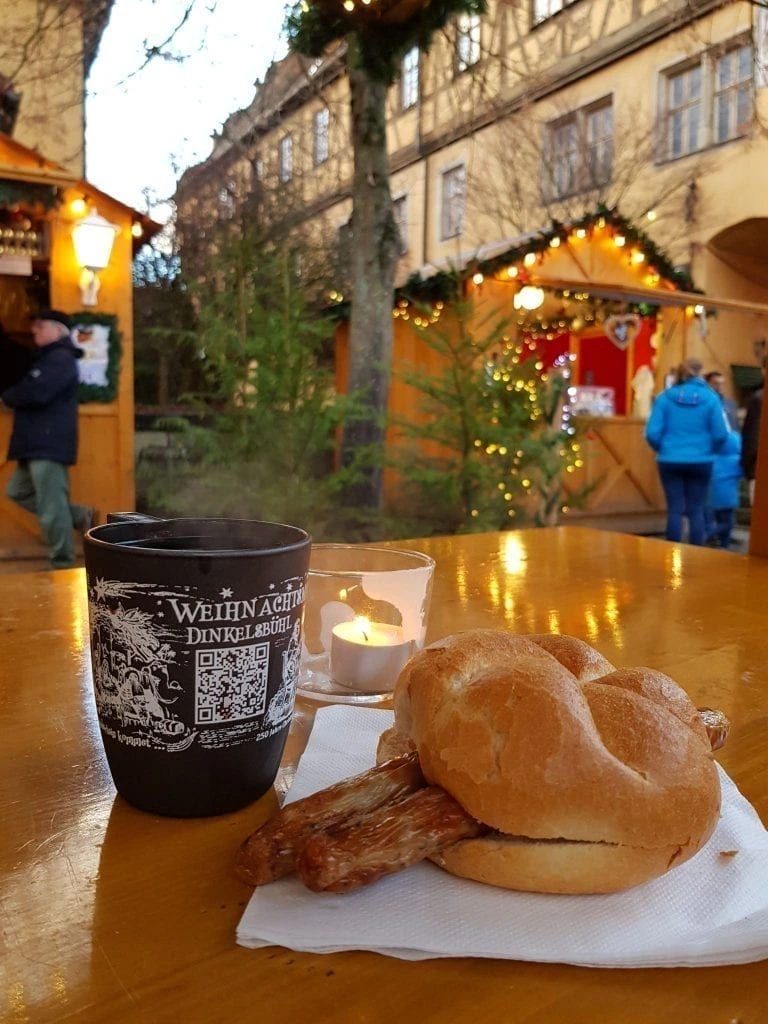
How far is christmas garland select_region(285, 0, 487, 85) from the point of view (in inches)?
117

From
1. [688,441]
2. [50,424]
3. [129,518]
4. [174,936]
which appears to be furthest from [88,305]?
[174,936]

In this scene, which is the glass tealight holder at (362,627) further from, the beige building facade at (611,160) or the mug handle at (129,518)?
the beige building facade at (611,160)

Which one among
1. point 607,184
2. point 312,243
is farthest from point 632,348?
point 312,243

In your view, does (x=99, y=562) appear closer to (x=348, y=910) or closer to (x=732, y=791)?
(x=348, y=910)

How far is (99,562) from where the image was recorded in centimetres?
52

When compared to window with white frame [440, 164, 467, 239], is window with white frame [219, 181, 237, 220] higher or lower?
lower

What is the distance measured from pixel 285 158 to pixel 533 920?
44.2 feet

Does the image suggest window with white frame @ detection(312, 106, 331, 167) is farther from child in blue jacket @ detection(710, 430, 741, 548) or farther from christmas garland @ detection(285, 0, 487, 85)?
child in blue jacket @ detection(710, 430, 741, 548)

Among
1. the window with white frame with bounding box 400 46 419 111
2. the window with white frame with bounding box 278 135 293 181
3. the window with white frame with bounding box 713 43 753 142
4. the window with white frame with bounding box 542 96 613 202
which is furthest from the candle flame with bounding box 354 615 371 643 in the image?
the window with white frame with bounding box 542 96 613 202

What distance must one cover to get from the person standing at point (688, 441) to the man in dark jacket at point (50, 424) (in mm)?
4250

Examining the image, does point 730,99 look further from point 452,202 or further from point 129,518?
point 129,518

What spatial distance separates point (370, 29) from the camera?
11.3 ft

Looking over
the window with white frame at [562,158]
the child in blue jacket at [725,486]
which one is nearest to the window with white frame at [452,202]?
the window with white frame at [562,158]

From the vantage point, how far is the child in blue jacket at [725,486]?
259 inches
